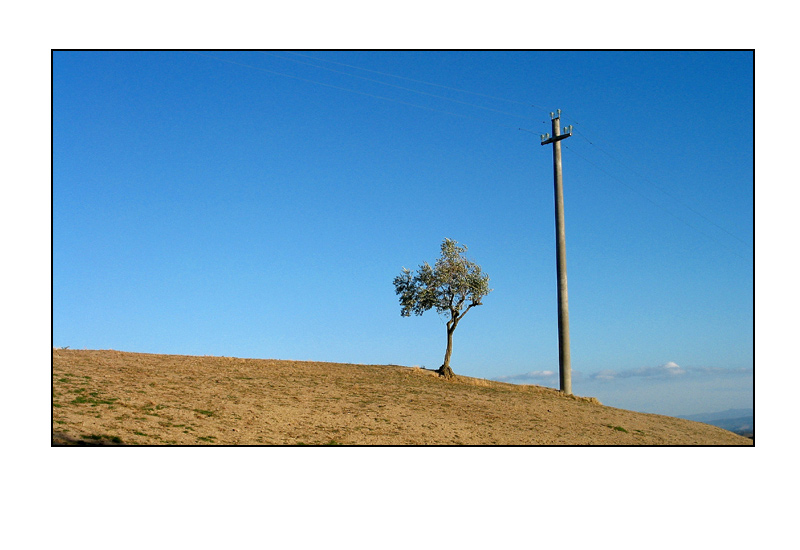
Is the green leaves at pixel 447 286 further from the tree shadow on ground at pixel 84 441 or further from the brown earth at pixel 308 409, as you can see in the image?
the tree shadow on ground at pixel 84 441

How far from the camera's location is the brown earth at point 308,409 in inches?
908

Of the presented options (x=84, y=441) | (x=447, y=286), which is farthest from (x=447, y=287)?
(x=84, y=441)

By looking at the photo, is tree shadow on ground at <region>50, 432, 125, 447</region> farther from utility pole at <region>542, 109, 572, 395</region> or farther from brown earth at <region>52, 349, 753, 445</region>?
utility pole at <region>542, 109, 572, 395</region>

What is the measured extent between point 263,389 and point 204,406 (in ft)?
18.2

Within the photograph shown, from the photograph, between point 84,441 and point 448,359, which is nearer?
point 84,441

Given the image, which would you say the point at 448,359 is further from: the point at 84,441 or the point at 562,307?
the point at 84,441

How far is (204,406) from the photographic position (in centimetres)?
2675

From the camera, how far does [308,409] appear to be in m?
29.0

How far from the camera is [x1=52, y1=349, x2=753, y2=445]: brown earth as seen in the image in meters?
23.1

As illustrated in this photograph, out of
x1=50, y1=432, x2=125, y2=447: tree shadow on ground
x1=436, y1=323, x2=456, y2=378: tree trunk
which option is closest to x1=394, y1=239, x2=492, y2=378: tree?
x1=436, y1=323, x2=456, y2=378: tree trunk

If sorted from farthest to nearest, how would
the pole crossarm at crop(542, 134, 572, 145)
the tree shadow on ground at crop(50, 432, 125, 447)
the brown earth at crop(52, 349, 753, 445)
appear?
1. the pole crossarm at crop(542, 134, 572, 145)
2. the brown earth at crop(52, 349, 753, 445)
3. the tree shadow on ground at crop(50, 432, 125, 447)
